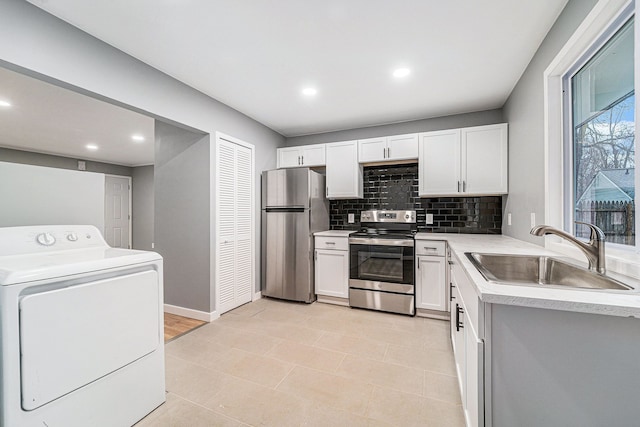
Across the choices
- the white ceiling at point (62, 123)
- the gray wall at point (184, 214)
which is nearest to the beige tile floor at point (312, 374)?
the gray wall at point (184, 214)

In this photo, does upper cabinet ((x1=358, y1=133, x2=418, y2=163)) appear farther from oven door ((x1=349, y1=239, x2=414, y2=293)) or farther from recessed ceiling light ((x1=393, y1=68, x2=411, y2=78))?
oven door ((x1=349, y1=239, x2=414, y2=293))

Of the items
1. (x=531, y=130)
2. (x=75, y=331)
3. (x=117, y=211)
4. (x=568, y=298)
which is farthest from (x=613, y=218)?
(x=117, y=211)

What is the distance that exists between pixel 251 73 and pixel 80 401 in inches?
99.8

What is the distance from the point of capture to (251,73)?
7.90 feet

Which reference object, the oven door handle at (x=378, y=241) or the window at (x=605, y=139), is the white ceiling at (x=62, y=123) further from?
the window at (x=605, y=139)

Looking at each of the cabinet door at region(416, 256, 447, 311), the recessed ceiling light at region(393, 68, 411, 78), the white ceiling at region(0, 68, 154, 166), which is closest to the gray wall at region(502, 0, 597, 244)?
the cabinet door at region(416, 256, 447, 311)

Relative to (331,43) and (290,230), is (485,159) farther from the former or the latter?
(290,230)

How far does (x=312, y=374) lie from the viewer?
1.92 meters

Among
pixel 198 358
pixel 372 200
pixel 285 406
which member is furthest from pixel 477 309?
pixel 372 200

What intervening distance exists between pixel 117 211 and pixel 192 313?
204 inches

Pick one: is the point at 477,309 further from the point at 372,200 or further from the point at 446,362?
the point at 372,200

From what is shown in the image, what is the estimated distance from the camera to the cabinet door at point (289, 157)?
3.90 metres

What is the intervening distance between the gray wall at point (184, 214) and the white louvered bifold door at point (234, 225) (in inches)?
6.1

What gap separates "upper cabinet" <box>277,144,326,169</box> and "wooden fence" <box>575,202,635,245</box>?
275 centimetres
